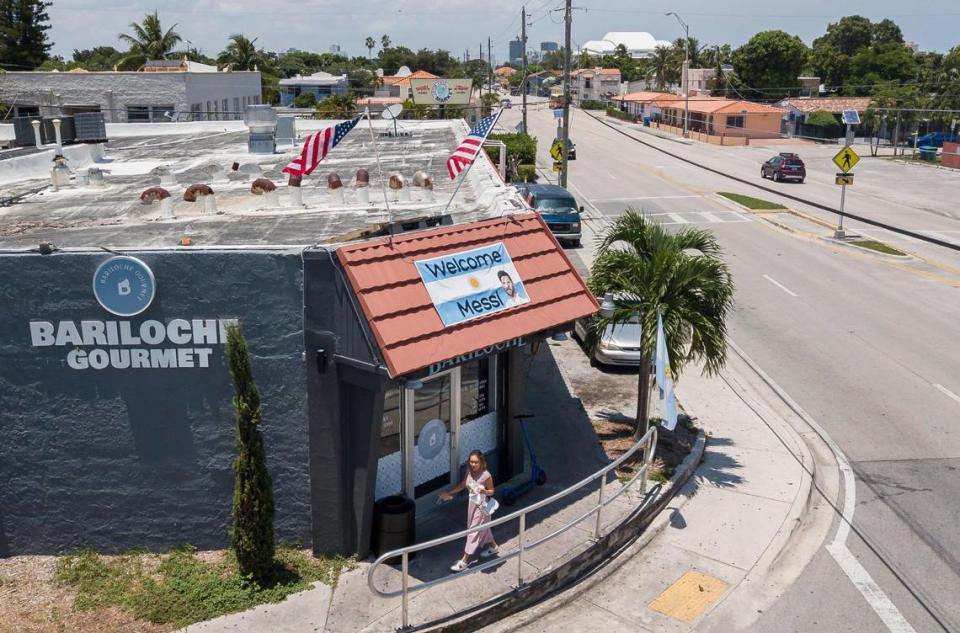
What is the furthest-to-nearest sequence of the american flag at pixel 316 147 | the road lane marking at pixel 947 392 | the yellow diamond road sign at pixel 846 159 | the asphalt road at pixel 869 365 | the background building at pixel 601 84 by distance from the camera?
the background building at pixel 601 84 < the yellow diamond road sign at pixel 846 159 < the road lane marking at pixel 947 392 < the american flag at pixel 316 147 < the asphalt road at pixel 869 365

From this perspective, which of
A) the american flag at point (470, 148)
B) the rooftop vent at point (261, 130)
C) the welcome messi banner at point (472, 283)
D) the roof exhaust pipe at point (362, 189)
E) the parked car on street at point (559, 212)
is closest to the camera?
the welcome messi banner at point (472, 283)

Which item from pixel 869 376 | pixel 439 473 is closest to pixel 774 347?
pixel 869 376

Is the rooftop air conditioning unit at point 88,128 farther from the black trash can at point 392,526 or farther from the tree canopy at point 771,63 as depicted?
the tree canopy at point 771,63

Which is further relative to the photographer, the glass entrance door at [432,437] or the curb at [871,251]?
the curb at [871,251]

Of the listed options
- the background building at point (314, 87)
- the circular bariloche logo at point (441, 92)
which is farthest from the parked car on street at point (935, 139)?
the background building at point (314, 87)

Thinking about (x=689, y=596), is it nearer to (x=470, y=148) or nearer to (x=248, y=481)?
(x=248, y=481)

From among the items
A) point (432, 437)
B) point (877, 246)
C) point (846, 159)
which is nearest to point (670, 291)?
point (432, 437)

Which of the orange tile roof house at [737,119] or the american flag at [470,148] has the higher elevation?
the american flag at [470,148]
